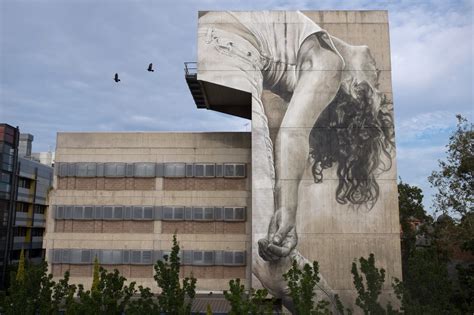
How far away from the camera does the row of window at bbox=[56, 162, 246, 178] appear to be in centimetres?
3406

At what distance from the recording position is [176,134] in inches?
1368

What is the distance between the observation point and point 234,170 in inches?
1340

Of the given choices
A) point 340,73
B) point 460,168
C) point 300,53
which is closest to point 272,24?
point 300,53

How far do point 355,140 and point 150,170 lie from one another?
1658cm

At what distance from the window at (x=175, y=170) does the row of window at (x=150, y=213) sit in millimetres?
2711

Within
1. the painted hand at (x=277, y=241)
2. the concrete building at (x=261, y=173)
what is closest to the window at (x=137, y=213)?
the concrete building at (x=261, y=173)

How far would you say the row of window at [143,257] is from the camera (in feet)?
108

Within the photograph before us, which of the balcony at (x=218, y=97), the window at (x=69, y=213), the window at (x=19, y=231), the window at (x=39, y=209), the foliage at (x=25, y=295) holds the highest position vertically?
the balcony at (x=218, y=97)

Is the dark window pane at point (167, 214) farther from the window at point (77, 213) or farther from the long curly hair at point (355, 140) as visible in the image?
the long curly hair at point (355, 140)

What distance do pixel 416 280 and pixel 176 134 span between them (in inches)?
832

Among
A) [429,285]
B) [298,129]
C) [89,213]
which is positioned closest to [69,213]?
[89,213]

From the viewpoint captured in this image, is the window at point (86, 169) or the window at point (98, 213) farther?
the window at point (86, 169)

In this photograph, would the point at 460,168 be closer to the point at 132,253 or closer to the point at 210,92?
the point at 210,92

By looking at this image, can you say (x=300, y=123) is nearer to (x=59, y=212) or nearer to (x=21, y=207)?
(x=59, y=212)
